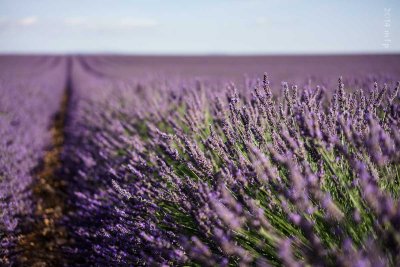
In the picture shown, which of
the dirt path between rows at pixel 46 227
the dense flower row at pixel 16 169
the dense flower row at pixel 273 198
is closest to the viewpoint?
the dense flower row at pixel 273 198

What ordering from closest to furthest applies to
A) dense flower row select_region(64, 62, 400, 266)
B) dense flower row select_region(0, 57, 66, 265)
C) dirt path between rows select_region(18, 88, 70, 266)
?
dense flower row select_region(64, 62, 400, 266) → dense flower row select_region(0, 57, 66, 265) → dirt path between rows select_region(18, 88, 70, 266)

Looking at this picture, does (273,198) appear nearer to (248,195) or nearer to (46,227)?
(248,195)

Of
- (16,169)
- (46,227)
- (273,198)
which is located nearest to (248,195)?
(273,198)

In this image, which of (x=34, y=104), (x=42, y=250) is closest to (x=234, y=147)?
(x=42, y=250)

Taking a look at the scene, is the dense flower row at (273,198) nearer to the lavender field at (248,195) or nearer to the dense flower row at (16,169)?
the lavender field at (248,195)

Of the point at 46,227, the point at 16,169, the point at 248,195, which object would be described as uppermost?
the point at 248,195

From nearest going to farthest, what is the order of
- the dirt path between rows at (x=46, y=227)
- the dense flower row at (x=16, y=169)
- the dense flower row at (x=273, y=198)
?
the dense flower row at (x=273, y=198) < the dense flower row at (x=16, y=169) < the dirt path between rows at (x=46, y=227)

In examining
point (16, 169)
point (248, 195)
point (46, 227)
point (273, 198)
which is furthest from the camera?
point (16, 169)

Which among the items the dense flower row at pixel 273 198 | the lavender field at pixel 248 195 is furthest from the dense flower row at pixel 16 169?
the dense flower row at pixel 273 198

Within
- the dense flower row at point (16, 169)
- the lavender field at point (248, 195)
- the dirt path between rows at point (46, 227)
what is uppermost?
the lavender field at point (248, 195)

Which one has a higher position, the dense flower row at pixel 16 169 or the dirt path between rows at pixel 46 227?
the dense flower row at pixel 16 169

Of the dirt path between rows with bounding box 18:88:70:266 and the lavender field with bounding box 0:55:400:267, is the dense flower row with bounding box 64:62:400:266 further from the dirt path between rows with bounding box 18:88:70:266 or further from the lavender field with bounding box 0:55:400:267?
the dirt path between rows with bounding box 18:88:70:266

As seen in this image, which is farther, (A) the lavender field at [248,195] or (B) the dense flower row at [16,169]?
(B) the dense flower row at [16,169]

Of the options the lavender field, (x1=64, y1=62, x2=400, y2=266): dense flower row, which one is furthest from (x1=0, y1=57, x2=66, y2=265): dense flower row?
(x1=64, y1=62, x2=400, y2=266): dense flower row
